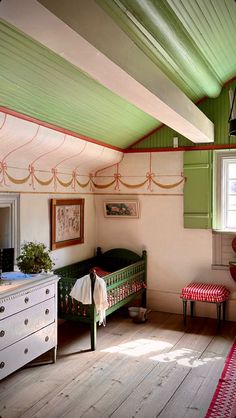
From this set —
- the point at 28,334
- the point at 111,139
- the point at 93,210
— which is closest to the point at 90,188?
the point at 93,210

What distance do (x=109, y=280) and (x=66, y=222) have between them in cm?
112

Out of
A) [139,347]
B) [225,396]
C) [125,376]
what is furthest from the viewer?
[139,347]

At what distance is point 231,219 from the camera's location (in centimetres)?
572

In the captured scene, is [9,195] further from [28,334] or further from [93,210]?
[93,210]

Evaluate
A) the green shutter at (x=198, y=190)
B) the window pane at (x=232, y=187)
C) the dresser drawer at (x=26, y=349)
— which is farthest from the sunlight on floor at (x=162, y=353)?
the window pane at (x=232, y=187)

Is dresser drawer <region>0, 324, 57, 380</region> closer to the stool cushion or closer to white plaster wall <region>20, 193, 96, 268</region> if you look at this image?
white plaster wall <region>20, 193, 96, 268</region>

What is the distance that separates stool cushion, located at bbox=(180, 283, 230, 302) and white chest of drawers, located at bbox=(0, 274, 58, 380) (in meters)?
2.03

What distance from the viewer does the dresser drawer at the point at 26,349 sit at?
3389 millimetres

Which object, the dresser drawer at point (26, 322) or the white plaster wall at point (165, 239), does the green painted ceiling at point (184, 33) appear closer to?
the white plaster wall at point (165, 239)

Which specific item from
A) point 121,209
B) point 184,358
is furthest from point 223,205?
point 184,358

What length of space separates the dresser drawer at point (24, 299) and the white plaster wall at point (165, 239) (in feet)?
7.71

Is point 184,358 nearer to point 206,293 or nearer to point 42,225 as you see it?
point 206,293

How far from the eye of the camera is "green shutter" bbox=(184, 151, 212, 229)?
5.60 m

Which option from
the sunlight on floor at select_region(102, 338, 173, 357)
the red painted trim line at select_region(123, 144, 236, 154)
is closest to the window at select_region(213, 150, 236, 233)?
the red painted trim line at select_region(123, 144, 236, 154)
